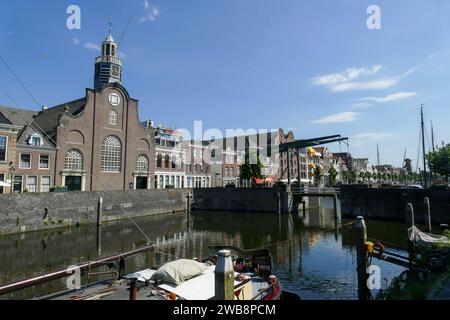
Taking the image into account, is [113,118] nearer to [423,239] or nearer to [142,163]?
[142,163]

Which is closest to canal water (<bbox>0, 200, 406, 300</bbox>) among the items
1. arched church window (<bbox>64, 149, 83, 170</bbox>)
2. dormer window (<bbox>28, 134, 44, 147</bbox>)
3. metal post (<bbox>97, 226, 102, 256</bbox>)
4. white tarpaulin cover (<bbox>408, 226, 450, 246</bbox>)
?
metal post (<bbox>97, 226, 102, 256</bbox>)

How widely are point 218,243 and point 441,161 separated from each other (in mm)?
37156

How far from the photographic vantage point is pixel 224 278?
7758 mm

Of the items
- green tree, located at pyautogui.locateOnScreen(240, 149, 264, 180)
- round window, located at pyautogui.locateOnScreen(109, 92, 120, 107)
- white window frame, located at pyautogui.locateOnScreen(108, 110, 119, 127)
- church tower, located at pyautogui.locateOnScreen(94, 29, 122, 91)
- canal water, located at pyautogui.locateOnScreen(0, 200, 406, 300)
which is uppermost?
church tower, located at pyautogui.locateOnScreen(94, 29, 122, 91)

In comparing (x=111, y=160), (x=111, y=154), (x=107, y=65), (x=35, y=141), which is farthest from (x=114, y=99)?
(x=35, y=141)

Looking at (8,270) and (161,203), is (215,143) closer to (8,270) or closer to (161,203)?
(161,203)

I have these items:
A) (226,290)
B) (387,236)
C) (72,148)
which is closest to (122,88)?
(72,148)

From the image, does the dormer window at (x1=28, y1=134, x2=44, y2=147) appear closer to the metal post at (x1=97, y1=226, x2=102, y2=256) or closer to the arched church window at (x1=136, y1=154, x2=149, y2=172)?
the metal post at (x1=97, y1=226, x2=102, y2=256)

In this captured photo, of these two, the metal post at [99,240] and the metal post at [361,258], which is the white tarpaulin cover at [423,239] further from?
the metal post at [99,240]

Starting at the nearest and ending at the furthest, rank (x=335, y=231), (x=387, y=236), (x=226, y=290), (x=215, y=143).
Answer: (x=226, y=290), (x=387, y=236), (x=335, y=231), (x=215, y=143)

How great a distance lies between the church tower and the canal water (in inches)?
1017

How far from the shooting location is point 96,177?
4697 cm

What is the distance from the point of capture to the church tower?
51.5m
